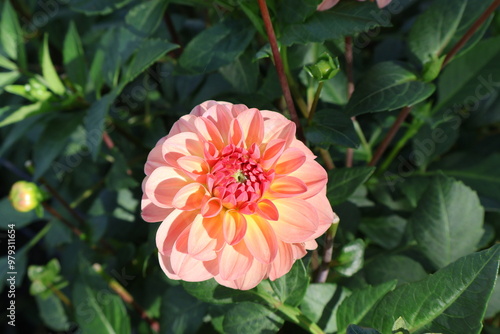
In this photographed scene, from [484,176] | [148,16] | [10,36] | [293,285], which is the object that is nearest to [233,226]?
[293,285]

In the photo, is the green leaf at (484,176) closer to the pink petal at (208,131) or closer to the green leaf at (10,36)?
the pink petal at (208,131)

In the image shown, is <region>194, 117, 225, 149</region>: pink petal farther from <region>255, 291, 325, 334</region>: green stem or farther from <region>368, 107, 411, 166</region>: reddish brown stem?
<region>368, 107, 411, 166</region>: reddish brown stem

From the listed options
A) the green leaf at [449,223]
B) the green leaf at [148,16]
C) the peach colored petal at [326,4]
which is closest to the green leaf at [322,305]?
the green leaf at [449,223]

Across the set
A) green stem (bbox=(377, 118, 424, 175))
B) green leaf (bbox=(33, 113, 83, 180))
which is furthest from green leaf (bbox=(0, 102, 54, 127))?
green stem (bbox=(377, 118, 424, 175))

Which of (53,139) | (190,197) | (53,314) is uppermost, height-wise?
(190,197)

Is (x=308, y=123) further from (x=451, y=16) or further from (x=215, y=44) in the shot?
(x=451, y=16)

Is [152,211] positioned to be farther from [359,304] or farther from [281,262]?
[359,304]
